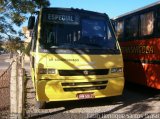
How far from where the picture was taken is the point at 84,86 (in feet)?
25.9

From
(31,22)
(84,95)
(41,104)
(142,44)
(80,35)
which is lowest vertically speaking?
(41,104)

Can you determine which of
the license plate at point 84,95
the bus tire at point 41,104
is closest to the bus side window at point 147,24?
the license plate at point 84,95

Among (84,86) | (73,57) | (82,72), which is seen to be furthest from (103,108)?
(73,57)

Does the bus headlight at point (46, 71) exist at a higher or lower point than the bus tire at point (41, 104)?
higher

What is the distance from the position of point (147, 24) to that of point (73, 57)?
2.96m

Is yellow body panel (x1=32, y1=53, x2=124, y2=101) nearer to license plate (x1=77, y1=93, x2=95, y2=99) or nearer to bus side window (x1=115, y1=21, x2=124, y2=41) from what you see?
license plate (x1=77, y1=93, x2=95, y2=99)

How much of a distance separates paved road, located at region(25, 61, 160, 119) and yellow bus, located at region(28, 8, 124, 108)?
0.34 m

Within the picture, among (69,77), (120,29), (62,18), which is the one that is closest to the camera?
(69,77)

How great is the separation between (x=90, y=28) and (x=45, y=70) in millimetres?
1910

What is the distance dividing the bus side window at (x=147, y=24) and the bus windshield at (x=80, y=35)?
1.29m

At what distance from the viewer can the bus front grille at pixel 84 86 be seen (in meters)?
7.76

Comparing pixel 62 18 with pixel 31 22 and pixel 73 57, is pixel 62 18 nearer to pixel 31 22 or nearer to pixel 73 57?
pixel 31 22

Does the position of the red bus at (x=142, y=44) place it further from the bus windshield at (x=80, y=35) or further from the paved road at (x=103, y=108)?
the bus windshield at (x=80, y=35)

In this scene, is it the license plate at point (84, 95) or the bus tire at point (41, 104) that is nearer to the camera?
the license plate at point (84, 95)
